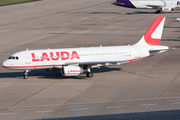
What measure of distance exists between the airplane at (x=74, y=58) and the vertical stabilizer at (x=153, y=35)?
808mm

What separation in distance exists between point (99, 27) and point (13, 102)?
59412 mm

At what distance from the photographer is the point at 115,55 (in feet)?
150

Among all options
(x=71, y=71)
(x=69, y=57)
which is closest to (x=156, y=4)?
(x=69, y=57)

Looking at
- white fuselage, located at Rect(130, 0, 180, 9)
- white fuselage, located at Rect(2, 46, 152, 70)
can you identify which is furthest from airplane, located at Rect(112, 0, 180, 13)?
white fuselage, located at Rect(2, 46, 152, 70)

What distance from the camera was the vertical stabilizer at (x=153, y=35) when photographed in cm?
4812

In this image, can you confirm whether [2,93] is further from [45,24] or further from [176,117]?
[45,24]

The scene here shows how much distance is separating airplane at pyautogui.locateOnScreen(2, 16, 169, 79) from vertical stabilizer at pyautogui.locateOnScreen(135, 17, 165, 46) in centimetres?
81

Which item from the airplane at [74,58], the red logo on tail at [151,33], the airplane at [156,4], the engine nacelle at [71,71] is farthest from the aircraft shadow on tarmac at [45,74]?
the airplane at [156,4]

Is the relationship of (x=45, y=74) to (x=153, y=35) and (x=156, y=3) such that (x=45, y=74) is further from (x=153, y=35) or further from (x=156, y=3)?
(x=156, y=3)

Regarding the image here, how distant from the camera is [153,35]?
48.5 meters

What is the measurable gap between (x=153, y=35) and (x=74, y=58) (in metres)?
13.9

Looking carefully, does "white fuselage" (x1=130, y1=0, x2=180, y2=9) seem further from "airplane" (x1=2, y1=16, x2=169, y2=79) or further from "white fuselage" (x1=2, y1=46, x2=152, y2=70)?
"white fuselage" (x1=2, y1=46, x2=152, y2=70)

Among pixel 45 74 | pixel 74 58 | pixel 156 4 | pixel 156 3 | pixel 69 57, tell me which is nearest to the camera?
pixel 69 57

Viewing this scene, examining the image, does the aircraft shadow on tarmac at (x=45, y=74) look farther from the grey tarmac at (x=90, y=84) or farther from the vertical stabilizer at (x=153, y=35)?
the vertical stabilizer at (x=153, y=35)
